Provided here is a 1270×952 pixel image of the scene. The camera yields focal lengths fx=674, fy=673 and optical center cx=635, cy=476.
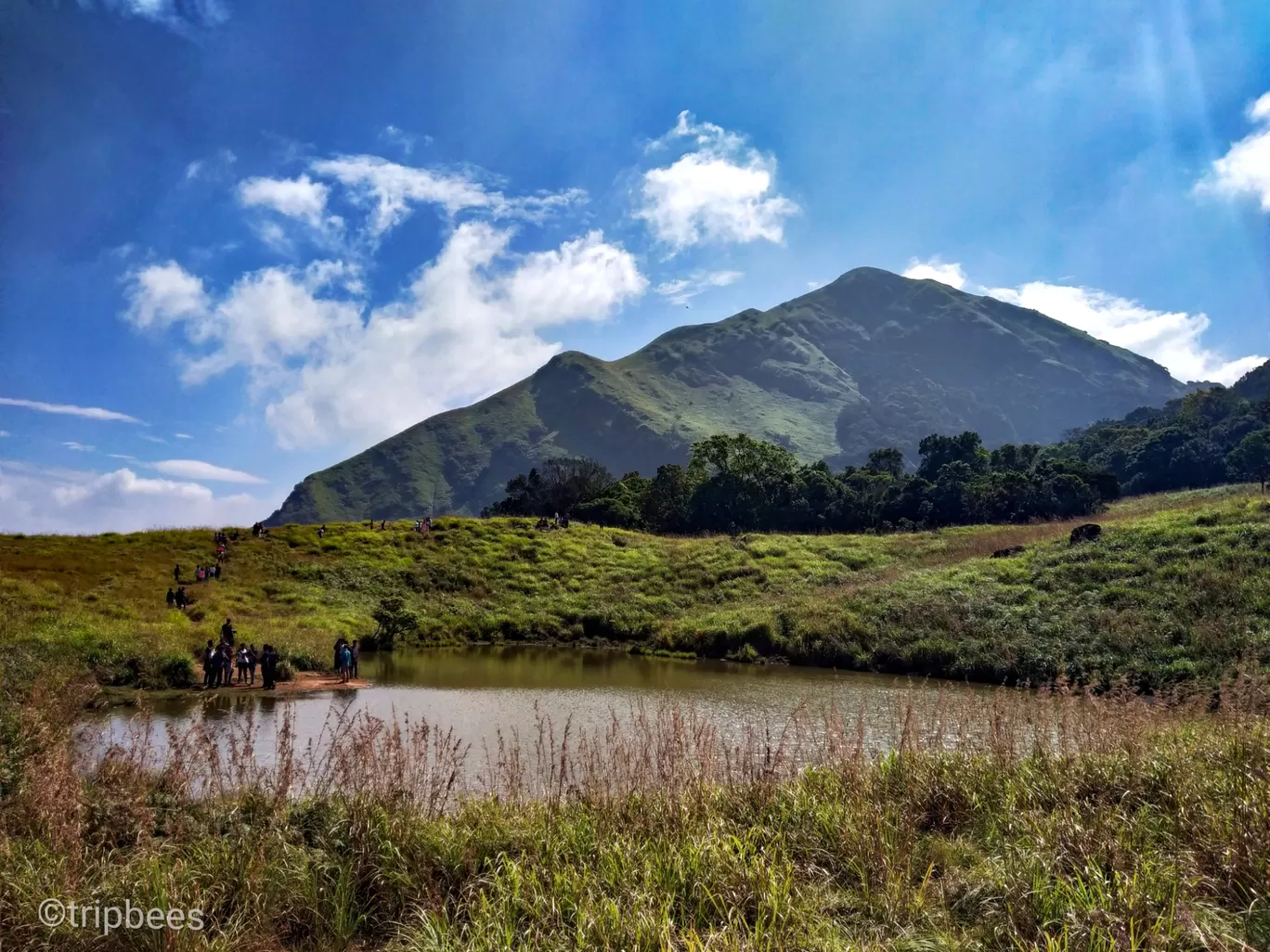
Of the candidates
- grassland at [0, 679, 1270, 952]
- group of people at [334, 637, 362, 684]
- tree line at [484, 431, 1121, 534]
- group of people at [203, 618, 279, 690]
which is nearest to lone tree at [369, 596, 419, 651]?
group of people at [334, 637, 362, 684]

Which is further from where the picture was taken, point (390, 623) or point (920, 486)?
point (920, 486)

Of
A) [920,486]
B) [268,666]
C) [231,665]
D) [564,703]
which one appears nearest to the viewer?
[564,703]

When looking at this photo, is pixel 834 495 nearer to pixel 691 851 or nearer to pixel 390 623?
pixel 390 623

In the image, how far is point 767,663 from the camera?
104ft

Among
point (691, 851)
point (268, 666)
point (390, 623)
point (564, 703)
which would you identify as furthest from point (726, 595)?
point (691, 851)

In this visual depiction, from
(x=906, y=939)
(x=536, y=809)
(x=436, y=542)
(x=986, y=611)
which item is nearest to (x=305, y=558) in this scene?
(x=436, y=542)

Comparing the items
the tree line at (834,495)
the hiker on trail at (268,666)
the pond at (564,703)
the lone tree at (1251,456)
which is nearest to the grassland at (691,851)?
the pond at (564,703)

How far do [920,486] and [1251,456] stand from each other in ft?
123

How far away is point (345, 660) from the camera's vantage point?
2502cm

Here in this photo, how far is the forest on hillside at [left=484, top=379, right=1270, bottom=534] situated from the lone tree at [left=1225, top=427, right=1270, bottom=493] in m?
0.13

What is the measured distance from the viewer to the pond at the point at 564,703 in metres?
12.1

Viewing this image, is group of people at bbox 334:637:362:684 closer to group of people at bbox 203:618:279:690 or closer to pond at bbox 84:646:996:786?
pond at bbox 84:646:996:786

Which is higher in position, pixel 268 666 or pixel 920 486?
pixel 920 486

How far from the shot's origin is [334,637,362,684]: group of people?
82.1 ft
